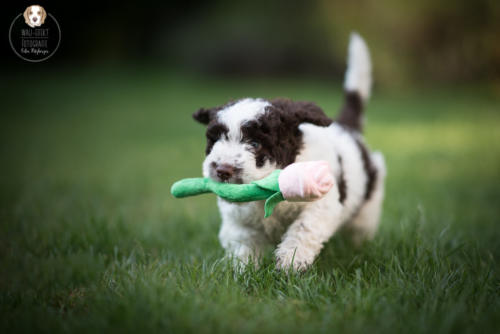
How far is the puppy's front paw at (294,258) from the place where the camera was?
8.13ft

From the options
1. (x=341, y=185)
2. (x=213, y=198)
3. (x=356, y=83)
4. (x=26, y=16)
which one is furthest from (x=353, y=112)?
(x=26, y=16)

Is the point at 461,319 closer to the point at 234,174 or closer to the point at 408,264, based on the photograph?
the point at 408,264

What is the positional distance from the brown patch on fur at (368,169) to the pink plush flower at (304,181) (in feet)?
4.13

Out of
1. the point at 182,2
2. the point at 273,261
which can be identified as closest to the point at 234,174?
the point at 273,261

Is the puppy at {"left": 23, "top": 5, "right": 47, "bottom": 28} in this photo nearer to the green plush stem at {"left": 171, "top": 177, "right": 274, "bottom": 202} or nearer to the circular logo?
the circular logo

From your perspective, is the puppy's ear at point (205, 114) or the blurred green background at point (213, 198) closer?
the blurred green background at point (213, 198)

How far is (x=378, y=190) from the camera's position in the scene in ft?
11.7

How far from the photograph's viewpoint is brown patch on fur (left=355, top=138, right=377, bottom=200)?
338 centimetres

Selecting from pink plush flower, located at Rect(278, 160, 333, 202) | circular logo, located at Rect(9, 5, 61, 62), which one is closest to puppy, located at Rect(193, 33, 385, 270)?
pink plush flower, located at Rect(278, 160, 333, 202)

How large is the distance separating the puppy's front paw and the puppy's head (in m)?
0.50

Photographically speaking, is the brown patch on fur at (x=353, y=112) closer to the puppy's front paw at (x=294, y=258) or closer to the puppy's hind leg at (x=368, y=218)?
the puppy's hind leg at (x=368, y=218)

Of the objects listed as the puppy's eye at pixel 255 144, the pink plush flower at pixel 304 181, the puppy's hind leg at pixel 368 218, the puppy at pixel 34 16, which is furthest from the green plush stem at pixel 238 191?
the puppy at pixel 34 16

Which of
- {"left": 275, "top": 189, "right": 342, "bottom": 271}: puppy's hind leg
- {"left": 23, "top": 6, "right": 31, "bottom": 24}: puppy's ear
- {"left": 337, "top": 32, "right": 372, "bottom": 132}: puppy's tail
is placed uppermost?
{"left": 23, "top": 6, "right": 31, "bottom": 24}: puppy's ear

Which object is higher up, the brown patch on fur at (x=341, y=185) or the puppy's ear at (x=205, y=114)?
the puppy's ear at (x=205, y=114)
